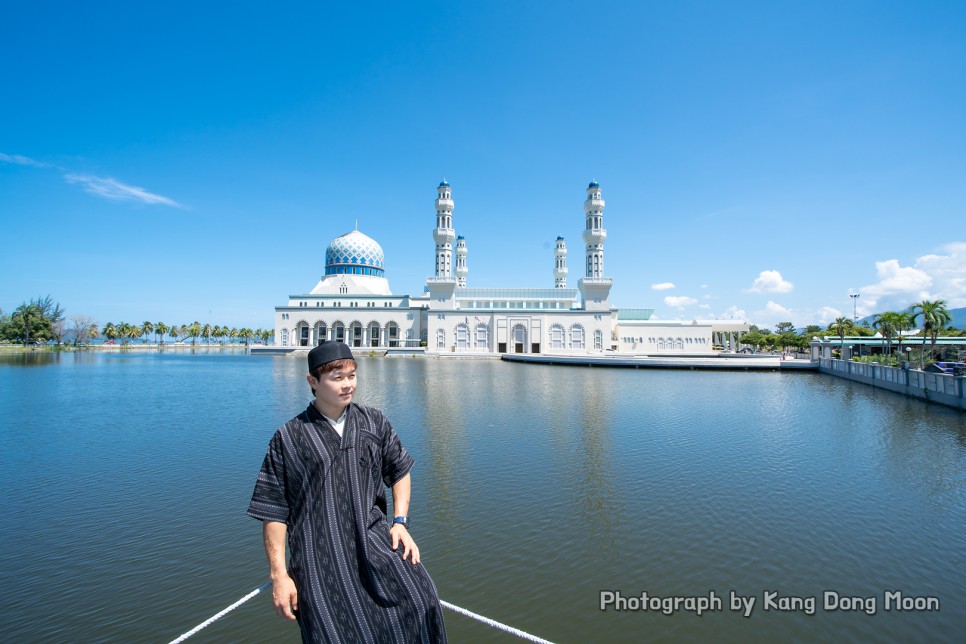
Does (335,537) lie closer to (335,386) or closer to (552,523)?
(335,386)

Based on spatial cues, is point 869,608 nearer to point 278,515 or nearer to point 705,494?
point 705,494

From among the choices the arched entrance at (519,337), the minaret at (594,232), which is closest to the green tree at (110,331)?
the arched entrance at (519,337)

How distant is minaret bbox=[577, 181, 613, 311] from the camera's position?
218 ft

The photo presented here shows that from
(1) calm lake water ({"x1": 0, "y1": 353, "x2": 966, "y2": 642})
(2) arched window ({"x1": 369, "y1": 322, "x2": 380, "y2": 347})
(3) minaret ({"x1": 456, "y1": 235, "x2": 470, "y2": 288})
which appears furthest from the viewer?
(3) minaret ({"x1": 456, "y1": 235, "x2": 470, "y2": 288})

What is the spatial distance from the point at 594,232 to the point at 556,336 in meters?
15.8

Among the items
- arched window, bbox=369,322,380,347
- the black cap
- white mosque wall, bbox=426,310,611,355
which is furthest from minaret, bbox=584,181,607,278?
the black cap

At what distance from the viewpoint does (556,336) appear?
68.6 metres

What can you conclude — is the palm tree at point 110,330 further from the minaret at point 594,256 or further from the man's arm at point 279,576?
the man's arm at point 279,576

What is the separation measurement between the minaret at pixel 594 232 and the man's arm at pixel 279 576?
222 ft

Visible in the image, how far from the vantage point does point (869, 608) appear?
5.34m

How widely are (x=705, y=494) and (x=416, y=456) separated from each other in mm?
6485

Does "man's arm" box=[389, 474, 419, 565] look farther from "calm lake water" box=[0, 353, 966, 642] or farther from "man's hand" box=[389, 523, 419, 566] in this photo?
"calm lake water" box=[0, 353, 966, 642]

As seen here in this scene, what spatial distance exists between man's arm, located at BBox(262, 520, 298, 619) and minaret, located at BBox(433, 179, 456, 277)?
67236mm

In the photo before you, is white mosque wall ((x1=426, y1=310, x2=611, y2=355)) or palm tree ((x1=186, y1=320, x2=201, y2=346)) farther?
palm tree ((x1=186, y1=320, x2=201, y2=346))
